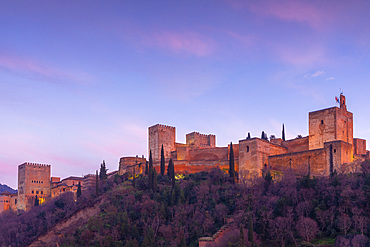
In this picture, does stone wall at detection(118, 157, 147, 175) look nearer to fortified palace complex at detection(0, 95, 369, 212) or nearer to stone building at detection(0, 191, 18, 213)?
fortified palace complex at detection(0, 95, 369, 212)

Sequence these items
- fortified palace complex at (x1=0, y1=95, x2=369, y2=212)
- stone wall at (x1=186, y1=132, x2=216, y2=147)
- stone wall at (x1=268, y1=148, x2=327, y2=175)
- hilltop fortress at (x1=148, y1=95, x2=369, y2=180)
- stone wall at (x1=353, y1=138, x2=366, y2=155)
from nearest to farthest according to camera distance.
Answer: hilltop fortress at (x1=148, y1=95, x2=369, y2=180)
fortified palace complex at (x1=0, y1=95, x2=369, y2=212)
stone wall at (x1=268, y1=148, x2=327, y2=175)
stone wall at (x1=353, y1=138, x2=366, y2=155)
stone wall at (x1=186, y1=132, x2=216, y2=147)

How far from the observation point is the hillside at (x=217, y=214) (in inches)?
1443

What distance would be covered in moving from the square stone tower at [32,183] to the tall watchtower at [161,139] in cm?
2907

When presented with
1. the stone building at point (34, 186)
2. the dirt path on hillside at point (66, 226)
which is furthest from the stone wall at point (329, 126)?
the stone building at point (34, 186)

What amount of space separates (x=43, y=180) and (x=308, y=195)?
63084 mm

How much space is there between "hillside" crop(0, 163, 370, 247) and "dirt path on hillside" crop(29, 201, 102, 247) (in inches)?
4.7

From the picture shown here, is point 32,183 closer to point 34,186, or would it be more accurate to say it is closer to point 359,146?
point 34,186

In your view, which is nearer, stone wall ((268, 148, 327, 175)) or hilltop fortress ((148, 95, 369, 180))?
hilltop fortress ((148, 95, 369, 180))

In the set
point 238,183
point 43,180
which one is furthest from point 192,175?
point 43,180

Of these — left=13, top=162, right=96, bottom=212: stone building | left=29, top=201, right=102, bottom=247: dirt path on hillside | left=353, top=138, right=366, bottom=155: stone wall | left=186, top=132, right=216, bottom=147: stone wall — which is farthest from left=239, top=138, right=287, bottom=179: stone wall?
left=13, top=162, right=96, bottom=212: stone building

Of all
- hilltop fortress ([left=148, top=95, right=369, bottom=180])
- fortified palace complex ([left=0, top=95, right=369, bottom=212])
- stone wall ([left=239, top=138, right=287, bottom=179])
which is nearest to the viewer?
hilltop fortress ([left=148, top=95, right=369, bottom=180])

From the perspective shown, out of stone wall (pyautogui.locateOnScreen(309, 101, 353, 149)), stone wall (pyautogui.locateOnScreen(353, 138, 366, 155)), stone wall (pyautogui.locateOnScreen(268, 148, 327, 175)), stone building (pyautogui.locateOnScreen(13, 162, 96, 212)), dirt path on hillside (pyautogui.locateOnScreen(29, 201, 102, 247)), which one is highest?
stone wall (pyautogui.locateOnScreen(309, 101, 353, 149))

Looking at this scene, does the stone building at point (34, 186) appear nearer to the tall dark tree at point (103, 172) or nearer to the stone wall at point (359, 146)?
the tall dark tree at point (103, 172)

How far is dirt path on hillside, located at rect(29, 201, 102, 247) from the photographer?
54719 millimetres
